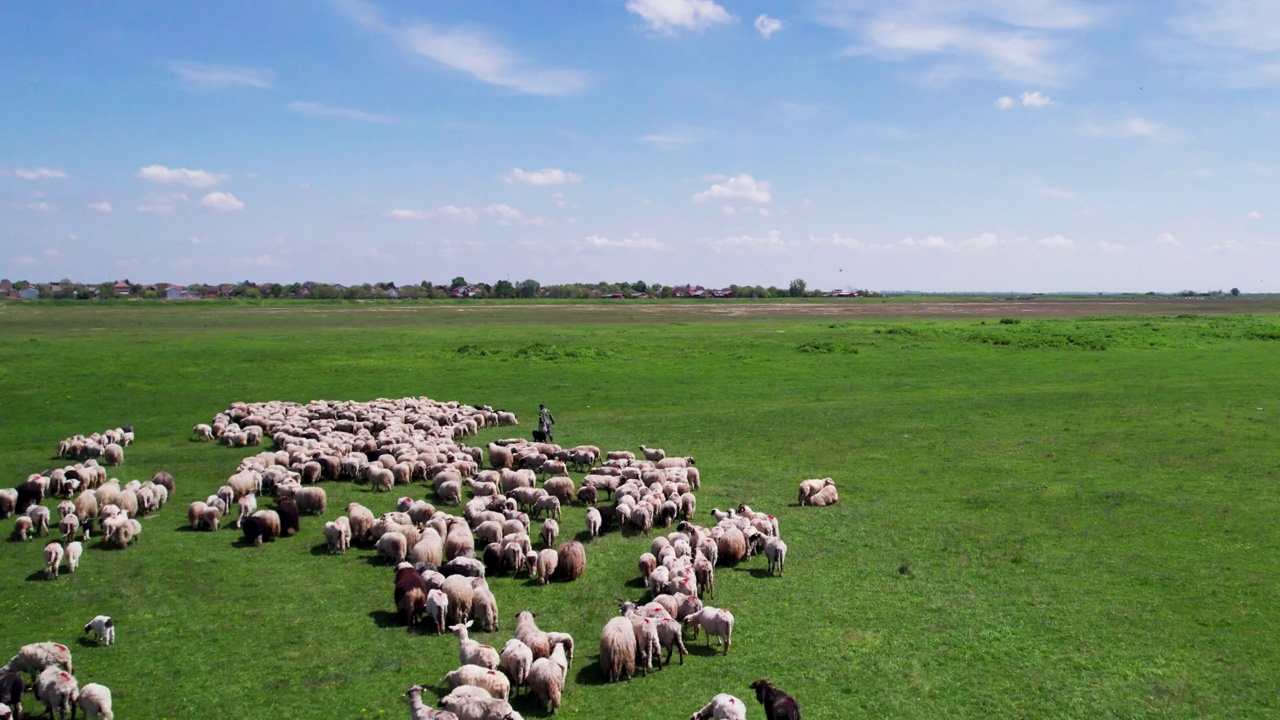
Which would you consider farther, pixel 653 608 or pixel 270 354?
pixel 270 354

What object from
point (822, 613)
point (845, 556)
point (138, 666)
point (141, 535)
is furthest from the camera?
point (141, 535)

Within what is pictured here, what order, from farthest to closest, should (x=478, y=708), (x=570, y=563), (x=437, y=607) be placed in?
(x=570, y=563) < (x=437, y=607) < (x=478, y=708)

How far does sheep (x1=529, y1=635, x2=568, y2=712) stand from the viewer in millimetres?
9906

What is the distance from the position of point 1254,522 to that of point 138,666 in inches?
817

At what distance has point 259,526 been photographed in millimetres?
16594

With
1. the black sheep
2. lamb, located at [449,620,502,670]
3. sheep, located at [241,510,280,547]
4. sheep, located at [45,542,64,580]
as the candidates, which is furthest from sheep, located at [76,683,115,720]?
the black sheep

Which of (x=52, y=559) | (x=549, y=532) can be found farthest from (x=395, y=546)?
(x=52, y=559)

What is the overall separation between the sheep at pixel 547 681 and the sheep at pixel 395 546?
591cm

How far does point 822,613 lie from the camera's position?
12.7m

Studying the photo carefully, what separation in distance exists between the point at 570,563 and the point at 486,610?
2388mm

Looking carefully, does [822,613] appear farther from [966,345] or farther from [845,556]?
[966,345]

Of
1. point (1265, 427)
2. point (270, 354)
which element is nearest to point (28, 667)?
point (1265, 427)

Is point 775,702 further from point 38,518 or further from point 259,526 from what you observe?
point 38,518

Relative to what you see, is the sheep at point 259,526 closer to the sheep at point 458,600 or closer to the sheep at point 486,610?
the sheep at point 458,600
